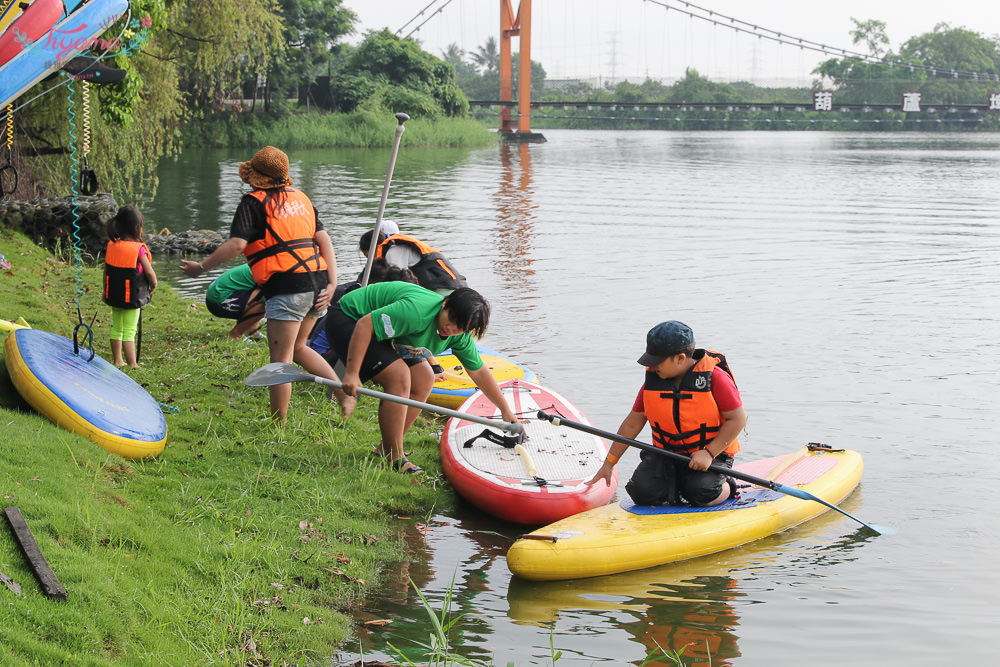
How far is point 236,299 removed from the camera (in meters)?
7.64

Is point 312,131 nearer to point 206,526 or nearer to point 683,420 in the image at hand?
point 683,420

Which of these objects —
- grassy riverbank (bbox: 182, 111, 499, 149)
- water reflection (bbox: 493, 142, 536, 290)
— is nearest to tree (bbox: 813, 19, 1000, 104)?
grassy riverbank (bbox: 182, 111, 499, 149)

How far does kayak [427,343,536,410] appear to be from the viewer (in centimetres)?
678

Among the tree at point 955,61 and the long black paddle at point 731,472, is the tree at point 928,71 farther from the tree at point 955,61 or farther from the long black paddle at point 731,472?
the long black paddle at point 731,472

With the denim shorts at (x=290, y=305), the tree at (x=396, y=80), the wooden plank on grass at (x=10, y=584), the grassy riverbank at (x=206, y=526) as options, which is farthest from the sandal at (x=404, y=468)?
the tree at (x=396, y=80)

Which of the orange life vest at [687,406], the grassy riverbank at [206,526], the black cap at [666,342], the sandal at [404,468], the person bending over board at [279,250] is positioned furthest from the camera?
the sandal at [404,468]

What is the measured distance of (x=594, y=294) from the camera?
1234cm

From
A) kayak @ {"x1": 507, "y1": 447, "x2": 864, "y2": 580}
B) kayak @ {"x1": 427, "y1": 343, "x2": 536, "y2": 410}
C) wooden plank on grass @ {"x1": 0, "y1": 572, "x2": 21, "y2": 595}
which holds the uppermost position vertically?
wooden plank on grass @ {"x1": 0, "y1": 572, "x2": 21, "y2": 595}

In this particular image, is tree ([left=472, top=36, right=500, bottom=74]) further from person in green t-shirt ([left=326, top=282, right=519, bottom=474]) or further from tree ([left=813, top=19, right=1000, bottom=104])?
person in green t-shirt ([left=326, top=282, right=519, bottom=474])

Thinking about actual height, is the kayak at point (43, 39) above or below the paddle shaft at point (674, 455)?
above

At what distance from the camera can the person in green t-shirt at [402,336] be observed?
450 cm

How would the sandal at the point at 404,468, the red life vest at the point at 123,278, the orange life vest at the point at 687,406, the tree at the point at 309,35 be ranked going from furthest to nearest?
1. the tree at the point at 309,35
2. the red life vest at the point at 123,278
3. the sandal at the point at 404,468
4. the orange life vest at the point at 687,406

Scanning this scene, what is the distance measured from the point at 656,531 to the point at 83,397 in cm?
294

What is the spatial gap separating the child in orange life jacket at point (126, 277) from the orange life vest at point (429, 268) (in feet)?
5.29
